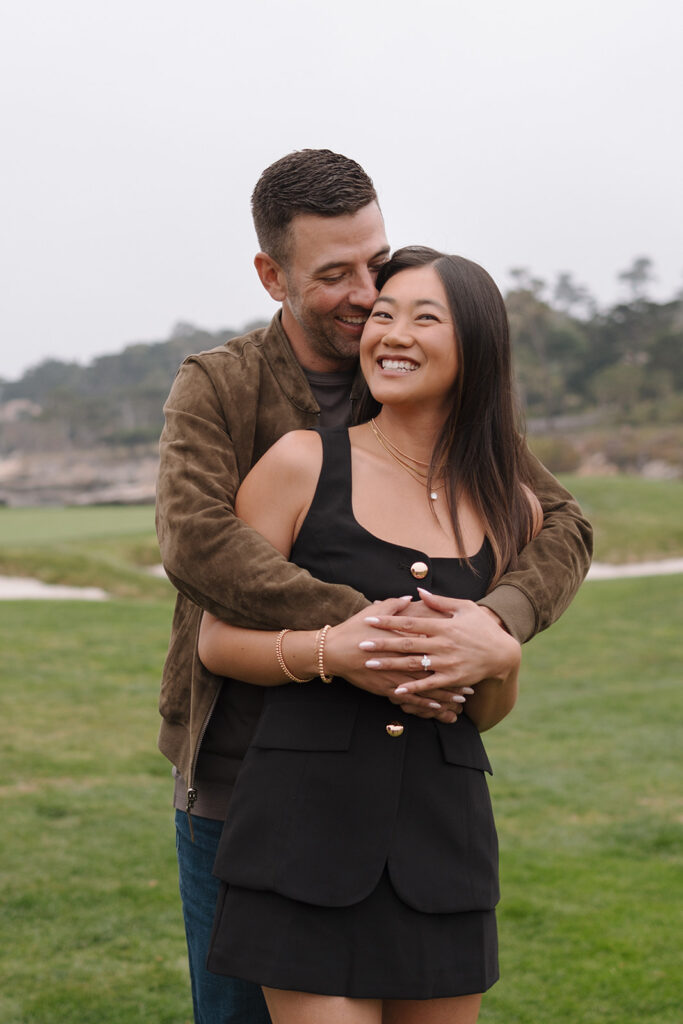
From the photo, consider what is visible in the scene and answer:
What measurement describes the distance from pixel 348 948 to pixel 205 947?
2.14 ft

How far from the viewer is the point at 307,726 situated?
1.93 metres

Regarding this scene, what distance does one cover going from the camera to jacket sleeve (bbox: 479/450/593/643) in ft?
6.70

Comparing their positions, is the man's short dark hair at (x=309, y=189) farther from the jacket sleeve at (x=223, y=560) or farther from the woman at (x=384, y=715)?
the jacket sleeve at (x=223, y=560)

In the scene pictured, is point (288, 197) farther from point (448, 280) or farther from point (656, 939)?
point (656, 939)

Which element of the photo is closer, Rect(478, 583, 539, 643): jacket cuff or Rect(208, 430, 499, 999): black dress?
Rect(208, 430, 499, 999): black dress

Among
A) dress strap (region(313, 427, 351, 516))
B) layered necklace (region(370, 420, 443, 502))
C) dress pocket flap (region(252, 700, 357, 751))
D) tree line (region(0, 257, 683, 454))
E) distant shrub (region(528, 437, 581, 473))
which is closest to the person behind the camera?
dress pocket flap (region(252, 700, 357, 751))

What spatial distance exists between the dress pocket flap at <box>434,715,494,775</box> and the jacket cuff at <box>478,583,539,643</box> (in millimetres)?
189

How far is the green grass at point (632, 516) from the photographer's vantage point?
23.0m

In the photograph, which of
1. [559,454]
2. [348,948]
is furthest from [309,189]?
[559,454]

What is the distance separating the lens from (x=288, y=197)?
2.22 metres

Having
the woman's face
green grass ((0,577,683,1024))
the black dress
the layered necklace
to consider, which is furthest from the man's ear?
green grass ((0,577,683,1024))

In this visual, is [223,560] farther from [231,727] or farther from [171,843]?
[171,843]

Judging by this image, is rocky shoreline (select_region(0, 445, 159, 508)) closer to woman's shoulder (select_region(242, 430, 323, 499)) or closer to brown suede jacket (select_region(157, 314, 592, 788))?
brown suede jacket (select_region(157, 314, 592, 788))

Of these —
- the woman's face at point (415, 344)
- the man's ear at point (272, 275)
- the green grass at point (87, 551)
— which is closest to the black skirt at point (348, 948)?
the woman's face at point (415, 344)
